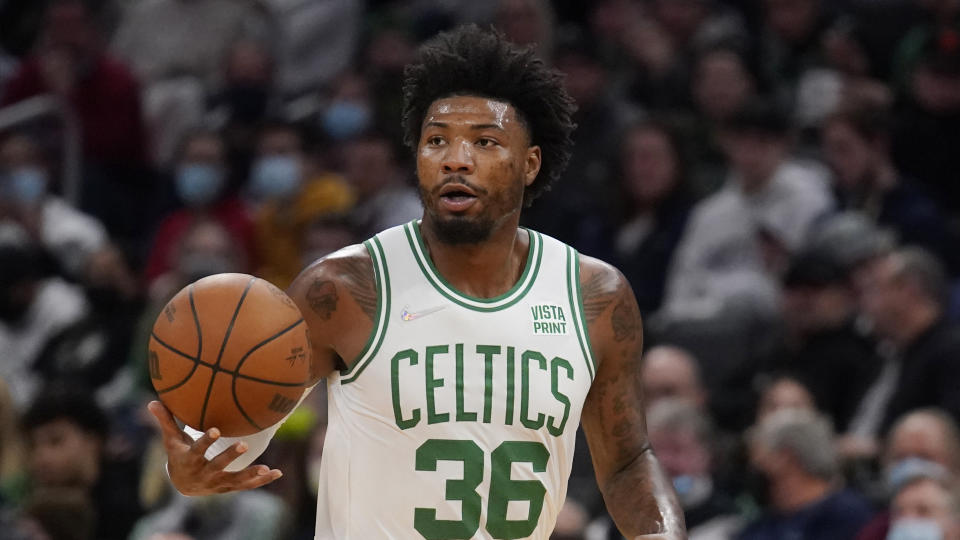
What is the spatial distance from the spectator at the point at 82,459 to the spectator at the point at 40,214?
8.46 ft

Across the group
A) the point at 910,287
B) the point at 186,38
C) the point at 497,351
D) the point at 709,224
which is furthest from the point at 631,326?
the point at 186,38

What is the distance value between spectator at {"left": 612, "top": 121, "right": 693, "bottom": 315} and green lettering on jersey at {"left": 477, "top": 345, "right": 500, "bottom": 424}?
4720 millimetres

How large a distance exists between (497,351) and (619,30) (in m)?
6.87

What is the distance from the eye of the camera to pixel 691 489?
746 cm

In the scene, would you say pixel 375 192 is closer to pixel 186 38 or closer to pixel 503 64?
pixel 186 38

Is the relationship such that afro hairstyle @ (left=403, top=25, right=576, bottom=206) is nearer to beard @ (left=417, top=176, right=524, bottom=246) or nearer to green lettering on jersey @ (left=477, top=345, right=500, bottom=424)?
beard @ (left=417, top=176, right=524, bottom=246)

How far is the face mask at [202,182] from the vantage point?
35.2 feet

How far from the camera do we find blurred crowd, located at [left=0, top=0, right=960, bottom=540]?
7.68 metres

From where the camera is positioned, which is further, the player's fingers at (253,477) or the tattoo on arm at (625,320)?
the tattoo on arm at (625,320)

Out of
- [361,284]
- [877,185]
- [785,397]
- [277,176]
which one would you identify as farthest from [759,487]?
[277,176]

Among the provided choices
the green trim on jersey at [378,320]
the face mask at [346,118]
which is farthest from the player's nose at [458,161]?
the face mask at [346,118]

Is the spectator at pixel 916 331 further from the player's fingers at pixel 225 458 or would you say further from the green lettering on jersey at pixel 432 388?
the player's fingers at pixel 225 458

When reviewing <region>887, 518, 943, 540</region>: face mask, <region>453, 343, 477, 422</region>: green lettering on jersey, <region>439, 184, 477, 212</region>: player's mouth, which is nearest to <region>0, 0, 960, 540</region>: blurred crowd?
<region>887, 518, 943, 540</region>: face mask

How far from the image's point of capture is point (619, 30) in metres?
11.3
